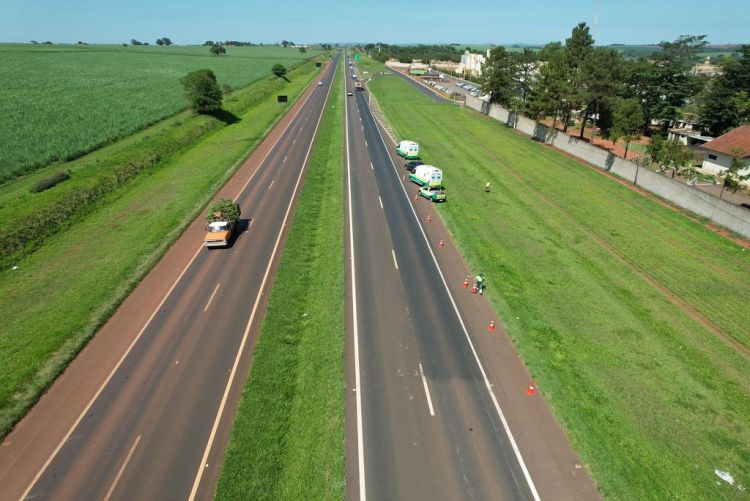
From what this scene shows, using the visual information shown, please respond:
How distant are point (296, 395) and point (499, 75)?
82097 millimetres

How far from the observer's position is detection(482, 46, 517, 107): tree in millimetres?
81062

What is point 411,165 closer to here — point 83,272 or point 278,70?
point 83,272

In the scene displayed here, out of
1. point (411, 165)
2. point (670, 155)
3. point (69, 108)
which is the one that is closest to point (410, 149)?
point (411, 165)

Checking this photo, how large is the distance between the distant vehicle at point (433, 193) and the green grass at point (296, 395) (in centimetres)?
1384

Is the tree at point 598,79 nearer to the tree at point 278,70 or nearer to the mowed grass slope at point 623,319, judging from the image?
the mowed grass slope at point 623,319

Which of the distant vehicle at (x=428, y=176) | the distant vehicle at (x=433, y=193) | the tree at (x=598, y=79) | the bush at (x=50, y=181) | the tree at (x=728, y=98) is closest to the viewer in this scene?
the bush at (x=50, y=181)

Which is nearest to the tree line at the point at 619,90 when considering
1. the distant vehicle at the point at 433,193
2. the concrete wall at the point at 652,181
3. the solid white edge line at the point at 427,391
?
the concrete wall at the point at 652,181

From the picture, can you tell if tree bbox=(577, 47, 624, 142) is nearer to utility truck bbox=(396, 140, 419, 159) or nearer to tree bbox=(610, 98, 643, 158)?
tree bbox=(610, 98, 643, 158)

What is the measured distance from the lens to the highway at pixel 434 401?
15.5m

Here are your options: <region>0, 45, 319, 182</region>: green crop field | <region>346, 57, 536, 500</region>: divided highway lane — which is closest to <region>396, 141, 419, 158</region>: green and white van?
<region>346, 57, 536, 500</region>: divided highway lane

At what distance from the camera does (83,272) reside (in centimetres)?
2888

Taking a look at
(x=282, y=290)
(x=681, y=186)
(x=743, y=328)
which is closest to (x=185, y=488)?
(x=282, y=290)

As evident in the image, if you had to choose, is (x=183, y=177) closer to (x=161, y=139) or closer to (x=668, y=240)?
(x=161, y=139)

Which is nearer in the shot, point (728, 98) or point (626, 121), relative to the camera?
point (626, 121)
